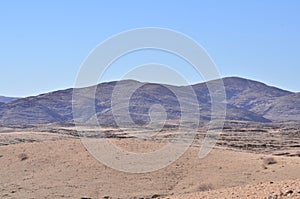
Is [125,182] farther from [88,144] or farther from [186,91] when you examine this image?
[186,91]

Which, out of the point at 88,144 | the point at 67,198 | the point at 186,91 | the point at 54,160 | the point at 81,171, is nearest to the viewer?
the point at 67,198

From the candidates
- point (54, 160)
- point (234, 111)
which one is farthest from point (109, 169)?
point (234, 111)

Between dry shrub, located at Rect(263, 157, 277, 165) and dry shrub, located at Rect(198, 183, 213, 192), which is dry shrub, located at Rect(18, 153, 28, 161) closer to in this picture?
dry shrub, located at Rect(198, 183, 213, 192)

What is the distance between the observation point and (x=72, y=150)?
3731cm

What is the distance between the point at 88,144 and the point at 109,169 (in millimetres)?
7698

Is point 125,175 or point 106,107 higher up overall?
point 106,107

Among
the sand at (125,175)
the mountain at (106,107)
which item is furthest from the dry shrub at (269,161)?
the mountain at (106,107)

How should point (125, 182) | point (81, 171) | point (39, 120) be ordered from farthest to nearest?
point (39, 120) → point (81, 171) → point (125, 182)

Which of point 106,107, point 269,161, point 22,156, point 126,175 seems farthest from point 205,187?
point 106,107

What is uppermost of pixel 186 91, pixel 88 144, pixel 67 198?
pixel 186 91

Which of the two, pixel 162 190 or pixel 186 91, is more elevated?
pixel 186 91

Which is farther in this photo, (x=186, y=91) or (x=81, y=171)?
(x=186, y=91)

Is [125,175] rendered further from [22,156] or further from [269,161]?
[22,156]

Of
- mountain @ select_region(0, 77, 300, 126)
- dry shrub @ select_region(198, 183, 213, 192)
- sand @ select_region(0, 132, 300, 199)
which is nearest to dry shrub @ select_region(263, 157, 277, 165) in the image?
sand @ select_region(0, 132, 300, 199)
